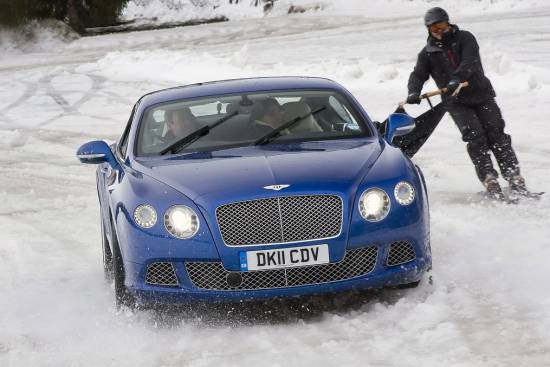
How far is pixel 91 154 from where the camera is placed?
23.0 feet

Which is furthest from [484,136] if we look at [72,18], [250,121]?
[72,18]

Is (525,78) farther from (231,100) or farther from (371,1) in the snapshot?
(371,1)

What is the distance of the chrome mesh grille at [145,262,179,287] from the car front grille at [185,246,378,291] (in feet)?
0.34

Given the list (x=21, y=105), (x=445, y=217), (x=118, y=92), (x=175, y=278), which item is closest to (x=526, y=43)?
(x=118, y=92)

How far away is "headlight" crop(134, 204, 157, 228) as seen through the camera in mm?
5855

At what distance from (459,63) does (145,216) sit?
4803 millimetres

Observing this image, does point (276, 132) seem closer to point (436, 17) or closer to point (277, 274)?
point (277, 274)

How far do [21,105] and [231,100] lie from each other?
51.7ft

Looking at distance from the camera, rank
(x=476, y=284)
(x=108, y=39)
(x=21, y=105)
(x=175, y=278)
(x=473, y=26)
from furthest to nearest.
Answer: (x=108, y=39) < (x=473, y=26) < (x=21, y=105) < (x=476, y=284) < (x=175, y=278)

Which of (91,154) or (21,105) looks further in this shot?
(21,105)

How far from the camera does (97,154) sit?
23.0ft

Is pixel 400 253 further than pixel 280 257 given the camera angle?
Yes

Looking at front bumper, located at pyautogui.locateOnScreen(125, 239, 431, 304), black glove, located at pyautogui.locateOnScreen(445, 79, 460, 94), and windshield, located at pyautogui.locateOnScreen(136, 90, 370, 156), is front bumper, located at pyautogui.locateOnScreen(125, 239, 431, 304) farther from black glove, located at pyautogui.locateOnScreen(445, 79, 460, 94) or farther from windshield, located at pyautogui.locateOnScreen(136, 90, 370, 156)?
black glove, located at pyautogui.locateOnScreen(445, 79, 460, 94)

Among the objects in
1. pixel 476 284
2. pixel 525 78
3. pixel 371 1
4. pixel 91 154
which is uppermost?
pixel 91 154
